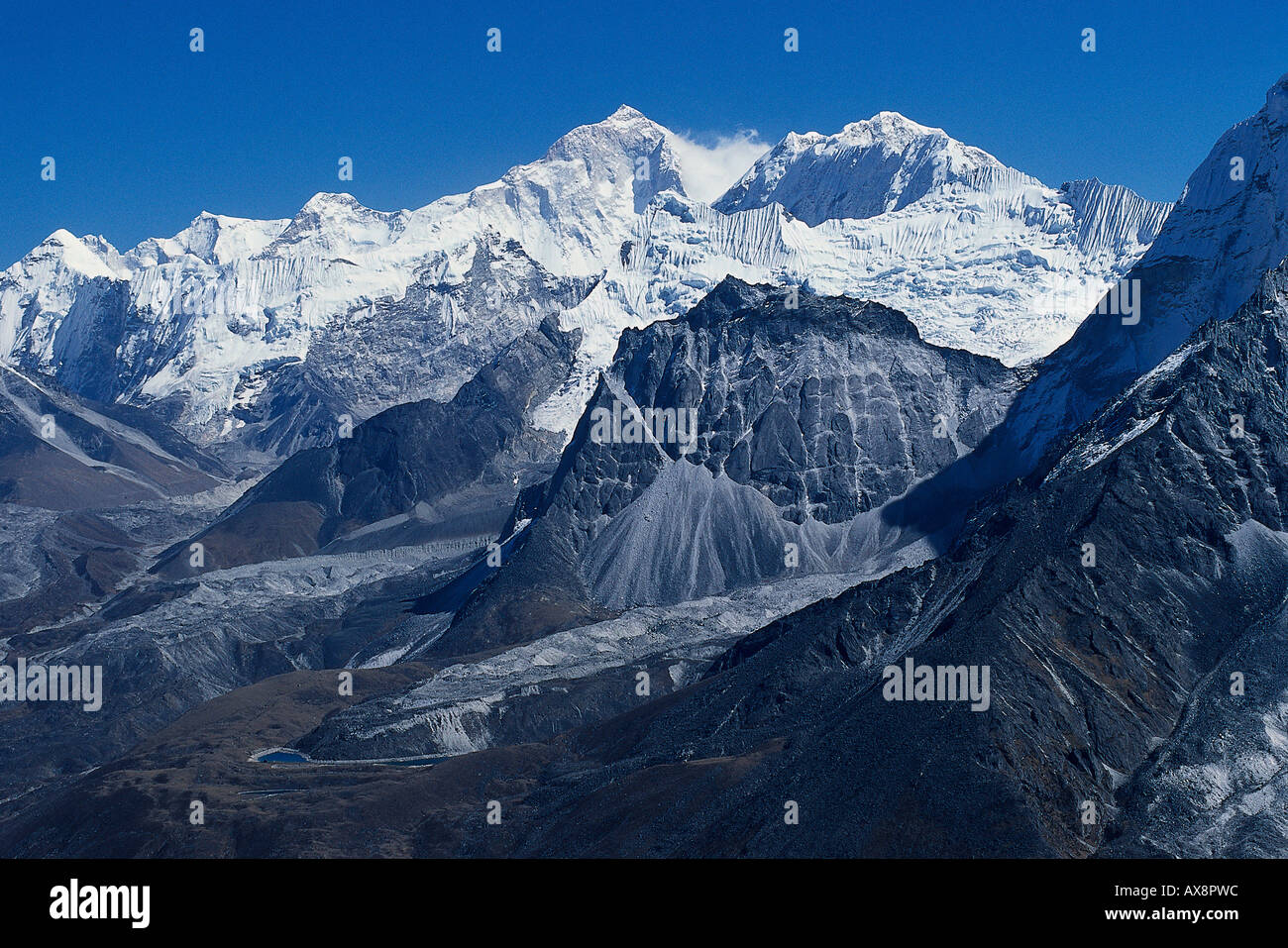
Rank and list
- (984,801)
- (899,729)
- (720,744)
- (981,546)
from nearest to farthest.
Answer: (984,801) → (899,729) → (720,744) → (981,546)

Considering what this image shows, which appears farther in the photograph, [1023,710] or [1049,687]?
[1049,687]

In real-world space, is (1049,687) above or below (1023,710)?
above

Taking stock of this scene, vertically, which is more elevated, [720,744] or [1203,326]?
[1203,326]

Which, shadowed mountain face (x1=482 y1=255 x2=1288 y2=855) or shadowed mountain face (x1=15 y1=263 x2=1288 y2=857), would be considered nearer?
shadowed mountain face (x1=482 y1=255 x2=1288 y2=855)

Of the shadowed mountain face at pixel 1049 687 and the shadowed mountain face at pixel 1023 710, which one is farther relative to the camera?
the shadowed mountain face at pixel 1023 710
